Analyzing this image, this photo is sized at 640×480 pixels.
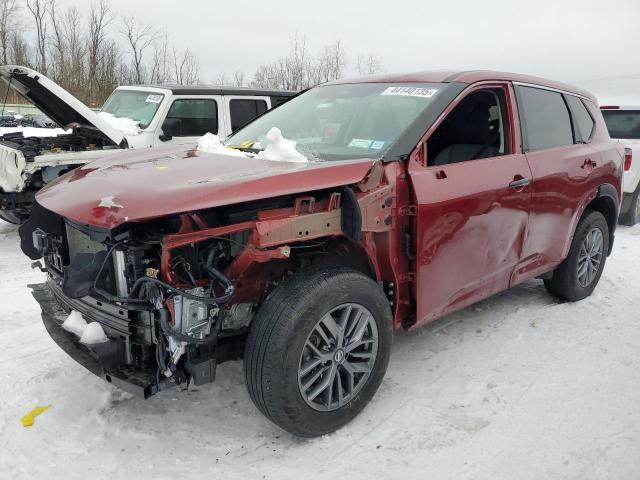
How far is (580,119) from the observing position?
450 cm

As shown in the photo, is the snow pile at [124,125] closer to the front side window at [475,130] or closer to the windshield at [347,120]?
the windshield at [347,120]

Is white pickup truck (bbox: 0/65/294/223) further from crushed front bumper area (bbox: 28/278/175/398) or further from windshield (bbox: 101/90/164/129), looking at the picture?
crushed front bumper area (bbox: 28/278/175/398)

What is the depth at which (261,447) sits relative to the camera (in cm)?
268

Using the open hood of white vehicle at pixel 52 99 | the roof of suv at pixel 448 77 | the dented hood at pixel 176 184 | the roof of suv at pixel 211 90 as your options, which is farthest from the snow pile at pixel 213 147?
the roof of suv at pixel 211 90

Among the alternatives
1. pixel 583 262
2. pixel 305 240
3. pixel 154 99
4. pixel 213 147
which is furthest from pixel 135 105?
pixel 583 262

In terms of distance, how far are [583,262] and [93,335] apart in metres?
4.00

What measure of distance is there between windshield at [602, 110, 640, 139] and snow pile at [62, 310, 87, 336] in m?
8.69

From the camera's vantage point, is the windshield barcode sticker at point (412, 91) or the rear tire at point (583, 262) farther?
the rear tire at point (583, 262)

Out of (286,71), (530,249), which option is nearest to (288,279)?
(530,249)

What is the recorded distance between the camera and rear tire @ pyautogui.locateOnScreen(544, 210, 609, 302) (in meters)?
4.46

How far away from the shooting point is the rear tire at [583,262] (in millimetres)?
4457

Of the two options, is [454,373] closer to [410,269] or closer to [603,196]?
[410,269]

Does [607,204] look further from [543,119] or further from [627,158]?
[543,119]

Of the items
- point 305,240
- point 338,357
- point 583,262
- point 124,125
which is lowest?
point 583,262
